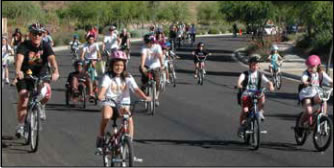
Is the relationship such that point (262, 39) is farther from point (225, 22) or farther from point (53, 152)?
point (53, 152)

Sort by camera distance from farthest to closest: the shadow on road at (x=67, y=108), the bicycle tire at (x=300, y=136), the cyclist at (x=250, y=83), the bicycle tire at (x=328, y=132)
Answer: the shadow on road at (x=67, y=108)
the bicycle tire at (x=300, y=136)
the bicycle tire at (x=328, y=132)
the cyclist at (x=250, y=83)

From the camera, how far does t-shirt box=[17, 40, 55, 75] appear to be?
9508 mm

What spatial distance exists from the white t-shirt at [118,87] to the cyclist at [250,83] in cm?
156

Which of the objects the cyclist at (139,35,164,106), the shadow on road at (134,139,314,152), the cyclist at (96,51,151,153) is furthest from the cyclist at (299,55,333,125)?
the cyclist at (96,51,151,153)

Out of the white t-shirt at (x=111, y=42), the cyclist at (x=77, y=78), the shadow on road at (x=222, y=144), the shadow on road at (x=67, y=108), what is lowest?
the shadow on road at (x=67, y=108)

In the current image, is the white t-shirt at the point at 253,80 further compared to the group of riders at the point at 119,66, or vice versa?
the white t-shirt at the point at 253,80

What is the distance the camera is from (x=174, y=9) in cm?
769

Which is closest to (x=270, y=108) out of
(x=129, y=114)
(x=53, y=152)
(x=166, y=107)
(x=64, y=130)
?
(x=166, y=107)

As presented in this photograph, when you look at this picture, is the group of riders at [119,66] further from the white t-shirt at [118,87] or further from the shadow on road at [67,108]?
the shadow on road at [67,108]

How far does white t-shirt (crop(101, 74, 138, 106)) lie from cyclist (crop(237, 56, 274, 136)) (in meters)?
1.56

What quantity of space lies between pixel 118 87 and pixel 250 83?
9.38ft

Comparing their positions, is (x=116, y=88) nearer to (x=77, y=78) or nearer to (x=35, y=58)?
(x=35, y=58)

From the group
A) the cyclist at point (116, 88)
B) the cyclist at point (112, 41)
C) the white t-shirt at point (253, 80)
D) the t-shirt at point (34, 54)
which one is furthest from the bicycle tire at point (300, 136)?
the cyclist at point (112, 41)

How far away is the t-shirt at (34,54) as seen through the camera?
31.2 ft
